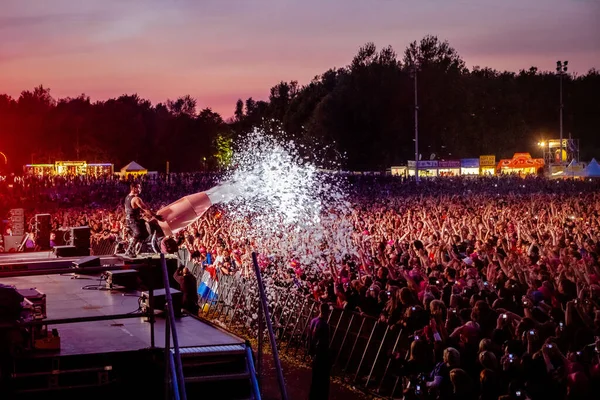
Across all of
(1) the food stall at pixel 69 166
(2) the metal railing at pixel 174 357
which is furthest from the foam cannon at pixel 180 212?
(1) the food stall at pixel 69 166

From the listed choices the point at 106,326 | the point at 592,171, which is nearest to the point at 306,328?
the point at 106,326

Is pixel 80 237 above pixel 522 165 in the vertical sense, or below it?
below

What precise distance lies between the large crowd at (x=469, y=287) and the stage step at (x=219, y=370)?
2.03 metres

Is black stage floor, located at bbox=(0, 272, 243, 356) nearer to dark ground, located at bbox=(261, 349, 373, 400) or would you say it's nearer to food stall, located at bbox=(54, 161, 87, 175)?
dark ground, located at bbox=(261, 349, 373, 400)

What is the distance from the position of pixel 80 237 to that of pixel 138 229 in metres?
3.04

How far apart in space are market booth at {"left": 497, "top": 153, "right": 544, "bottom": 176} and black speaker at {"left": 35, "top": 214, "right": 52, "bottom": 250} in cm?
4746

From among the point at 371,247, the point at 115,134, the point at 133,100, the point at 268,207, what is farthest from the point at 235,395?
the point at 133,100

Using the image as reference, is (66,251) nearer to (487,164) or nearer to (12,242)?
(12,242)

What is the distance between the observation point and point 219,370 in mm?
7078

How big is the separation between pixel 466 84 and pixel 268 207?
48.5 metres

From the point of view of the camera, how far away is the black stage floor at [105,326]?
24.4 feet

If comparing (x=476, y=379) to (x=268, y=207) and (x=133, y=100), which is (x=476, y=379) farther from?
(x=133, y=100)

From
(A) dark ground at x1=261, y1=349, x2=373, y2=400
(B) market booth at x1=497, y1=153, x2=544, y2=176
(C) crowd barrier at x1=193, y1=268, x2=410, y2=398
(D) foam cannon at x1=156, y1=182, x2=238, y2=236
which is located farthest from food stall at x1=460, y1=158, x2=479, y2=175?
(A) dark ground at x1=261, y1=349, x2=373, y2=400

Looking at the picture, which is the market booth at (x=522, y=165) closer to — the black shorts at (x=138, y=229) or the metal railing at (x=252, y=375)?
the black shorts at (x=138, y=229)
